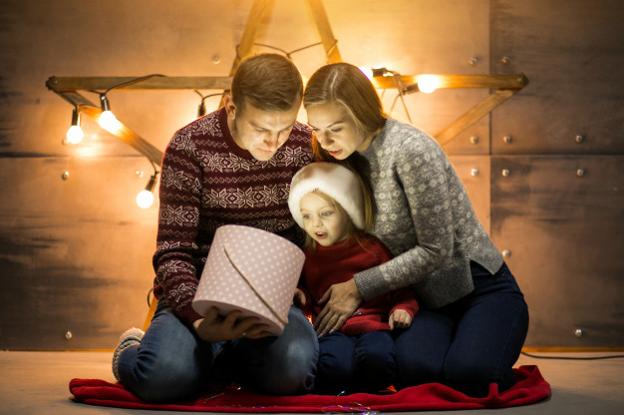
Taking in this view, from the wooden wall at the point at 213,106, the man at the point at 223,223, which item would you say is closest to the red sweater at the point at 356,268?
the man at the point at 223,223

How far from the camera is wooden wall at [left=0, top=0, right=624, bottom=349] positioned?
366 cm

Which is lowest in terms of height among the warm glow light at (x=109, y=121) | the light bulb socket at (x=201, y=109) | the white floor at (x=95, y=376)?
the white floor at (x=95, y=376)

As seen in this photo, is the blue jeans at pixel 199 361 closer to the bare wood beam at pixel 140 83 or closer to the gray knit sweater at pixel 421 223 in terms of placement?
the gray knit sweater at pixel 421 223

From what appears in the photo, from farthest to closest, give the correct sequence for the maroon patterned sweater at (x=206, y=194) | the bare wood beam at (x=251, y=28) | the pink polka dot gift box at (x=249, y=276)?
the bare wood beam at (x=251, y=28), the maroon patterned sweater at (x=206, y=194), the pink polka dot gift box at (x=249, y=276)

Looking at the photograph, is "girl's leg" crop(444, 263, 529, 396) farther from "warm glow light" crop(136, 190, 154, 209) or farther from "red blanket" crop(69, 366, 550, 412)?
"warm glow light" crop(136, 190, 154, 209)

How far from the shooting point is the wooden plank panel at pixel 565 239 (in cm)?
366

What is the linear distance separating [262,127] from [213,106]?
4.25 feet

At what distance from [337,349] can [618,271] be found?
163 centimetres

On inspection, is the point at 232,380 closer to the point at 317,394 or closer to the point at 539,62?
the point at 317,394

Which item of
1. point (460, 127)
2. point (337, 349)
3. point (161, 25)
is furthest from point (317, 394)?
point (161, 25)

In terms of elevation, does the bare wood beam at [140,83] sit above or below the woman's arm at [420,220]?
above

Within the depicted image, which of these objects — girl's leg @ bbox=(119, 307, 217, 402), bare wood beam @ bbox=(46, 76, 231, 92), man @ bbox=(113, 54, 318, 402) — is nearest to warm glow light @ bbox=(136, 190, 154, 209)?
bare wood beam @ bbox=(46, 76, 231, 92)

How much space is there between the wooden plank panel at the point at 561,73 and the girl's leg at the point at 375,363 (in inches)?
55.8

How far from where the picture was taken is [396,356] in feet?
8.20
